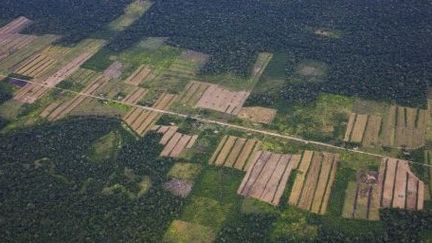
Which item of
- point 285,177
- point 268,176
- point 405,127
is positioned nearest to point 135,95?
point 268,176

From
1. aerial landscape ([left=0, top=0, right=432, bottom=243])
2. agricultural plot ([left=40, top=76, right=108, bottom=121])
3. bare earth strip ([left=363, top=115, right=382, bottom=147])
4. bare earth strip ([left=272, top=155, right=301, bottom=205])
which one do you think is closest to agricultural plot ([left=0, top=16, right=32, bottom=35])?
aerial landscape ([left=0, top=0, right=432, bottom=243])

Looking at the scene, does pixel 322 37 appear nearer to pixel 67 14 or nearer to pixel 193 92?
pixel 193 92

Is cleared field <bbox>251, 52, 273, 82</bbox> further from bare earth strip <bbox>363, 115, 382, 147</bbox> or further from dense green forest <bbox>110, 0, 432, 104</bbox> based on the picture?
bare earth strip <bbox>363, 115, 382, 147</bbox>

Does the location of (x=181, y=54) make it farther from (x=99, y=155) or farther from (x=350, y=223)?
(x=350, y=223)

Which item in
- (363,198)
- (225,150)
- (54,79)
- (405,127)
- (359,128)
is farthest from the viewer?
(54,79)

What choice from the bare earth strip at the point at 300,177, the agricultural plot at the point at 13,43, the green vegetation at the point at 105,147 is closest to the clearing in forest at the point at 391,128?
the bare earth strip at the point at 300,177

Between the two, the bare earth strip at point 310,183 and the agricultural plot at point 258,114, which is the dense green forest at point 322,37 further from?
the bare earth strip at point 310,183
